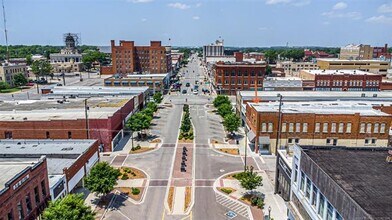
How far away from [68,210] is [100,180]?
1079 centimetres

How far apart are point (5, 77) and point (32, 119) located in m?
112

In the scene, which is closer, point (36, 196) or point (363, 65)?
point (36, 196)

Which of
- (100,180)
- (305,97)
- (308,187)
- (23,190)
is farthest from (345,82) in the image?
(23,190)

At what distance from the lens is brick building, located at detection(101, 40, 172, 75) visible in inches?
6831

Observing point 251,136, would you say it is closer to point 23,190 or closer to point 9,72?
point 23,190

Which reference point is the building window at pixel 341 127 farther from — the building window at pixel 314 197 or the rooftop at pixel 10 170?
the rooftop at pixel 10 170

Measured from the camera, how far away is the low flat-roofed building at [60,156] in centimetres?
4128

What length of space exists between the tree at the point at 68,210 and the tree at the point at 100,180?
28.0ft

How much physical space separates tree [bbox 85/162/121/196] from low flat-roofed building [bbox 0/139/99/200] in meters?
3.16

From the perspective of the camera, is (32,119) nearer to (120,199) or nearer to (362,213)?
(120,199)

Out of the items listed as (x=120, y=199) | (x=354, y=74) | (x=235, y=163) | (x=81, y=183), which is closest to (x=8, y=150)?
(x=81, y=183)

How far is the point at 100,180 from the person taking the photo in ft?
136

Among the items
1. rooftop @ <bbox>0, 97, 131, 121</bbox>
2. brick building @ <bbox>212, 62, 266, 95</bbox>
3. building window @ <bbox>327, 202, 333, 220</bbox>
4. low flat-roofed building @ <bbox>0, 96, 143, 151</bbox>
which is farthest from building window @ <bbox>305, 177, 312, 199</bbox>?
brick building @ <bbox>212, 62, 266, 95</bbox>

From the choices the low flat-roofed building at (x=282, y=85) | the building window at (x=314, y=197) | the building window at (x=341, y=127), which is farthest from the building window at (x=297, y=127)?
the low flat-roofed building at (x=282, y=85)
